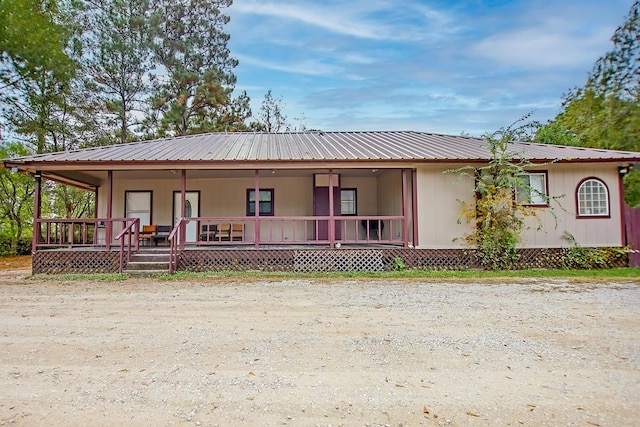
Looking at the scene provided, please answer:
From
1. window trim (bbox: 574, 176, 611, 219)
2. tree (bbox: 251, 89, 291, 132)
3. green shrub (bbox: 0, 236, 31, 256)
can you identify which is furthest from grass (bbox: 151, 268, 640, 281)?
tree (bbox: 251, 89, 291, 132)

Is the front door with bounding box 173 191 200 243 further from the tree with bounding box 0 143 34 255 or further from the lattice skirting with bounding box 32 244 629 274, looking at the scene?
the tree with bounding box 0 143 34 255

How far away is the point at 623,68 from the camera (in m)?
21.4

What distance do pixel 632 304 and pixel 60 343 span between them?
8.50 m

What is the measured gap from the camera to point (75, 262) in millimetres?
10336

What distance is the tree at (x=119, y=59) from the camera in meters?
21.0

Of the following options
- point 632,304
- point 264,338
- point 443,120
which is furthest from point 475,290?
point 443,120

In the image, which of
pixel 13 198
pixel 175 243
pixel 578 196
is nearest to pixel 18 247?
pixel 13 198

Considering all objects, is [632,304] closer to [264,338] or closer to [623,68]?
[264,338]

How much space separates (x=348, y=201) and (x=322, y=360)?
34.8 feet

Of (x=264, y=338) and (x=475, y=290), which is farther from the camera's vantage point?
(x=475, y=290)

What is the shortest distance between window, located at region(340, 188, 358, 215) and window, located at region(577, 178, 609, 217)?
6913 mm

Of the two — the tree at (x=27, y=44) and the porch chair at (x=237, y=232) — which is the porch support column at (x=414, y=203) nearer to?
the porch chair at (x=237, y=232)

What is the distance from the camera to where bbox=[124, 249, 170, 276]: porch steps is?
9898 millimetres

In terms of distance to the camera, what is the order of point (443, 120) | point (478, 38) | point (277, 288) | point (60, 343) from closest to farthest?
point (60, 343), point (277, 288), point (478, 38), point (443, 120)
